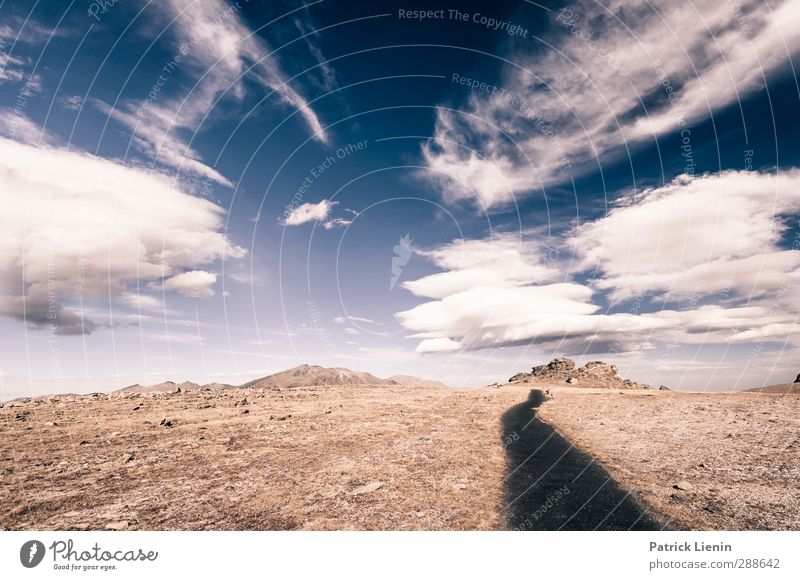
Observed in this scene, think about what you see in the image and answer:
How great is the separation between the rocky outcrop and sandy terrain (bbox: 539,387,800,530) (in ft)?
175

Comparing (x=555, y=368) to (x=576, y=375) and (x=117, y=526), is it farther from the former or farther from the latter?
(x=117, y=526)

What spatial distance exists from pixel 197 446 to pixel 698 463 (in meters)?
22.2

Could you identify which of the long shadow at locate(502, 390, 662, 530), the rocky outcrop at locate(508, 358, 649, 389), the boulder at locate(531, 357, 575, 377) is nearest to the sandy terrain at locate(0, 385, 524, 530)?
the long shadow at locate(502, 390, 662, 530)

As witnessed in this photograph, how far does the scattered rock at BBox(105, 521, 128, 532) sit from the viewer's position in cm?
920

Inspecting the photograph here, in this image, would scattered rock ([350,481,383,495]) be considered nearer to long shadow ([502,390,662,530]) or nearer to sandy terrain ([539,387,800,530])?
long shadow ([502,390,662,530])

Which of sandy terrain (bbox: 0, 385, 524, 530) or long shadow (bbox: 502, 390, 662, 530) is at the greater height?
sandy terrain (bbox: 0, 385, 524, 530)

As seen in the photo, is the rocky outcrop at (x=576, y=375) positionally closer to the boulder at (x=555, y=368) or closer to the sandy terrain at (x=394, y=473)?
the boulder at (x=555, y=368)

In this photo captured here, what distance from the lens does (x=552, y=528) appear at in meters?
9.08

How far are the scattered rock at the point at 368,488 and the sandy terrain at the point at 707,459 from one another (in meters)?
8.29

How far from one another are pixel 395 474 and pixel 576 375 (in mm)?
85629

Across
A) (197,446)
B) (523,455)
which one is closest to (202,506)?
(197,446)

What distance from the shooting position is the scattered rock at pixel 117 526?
920 centimetres
